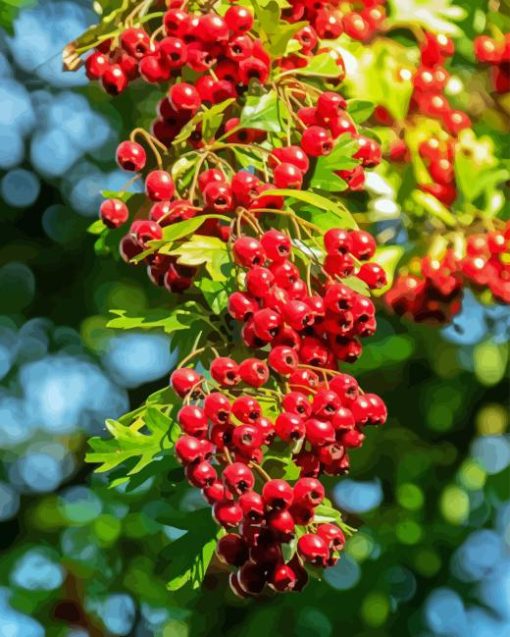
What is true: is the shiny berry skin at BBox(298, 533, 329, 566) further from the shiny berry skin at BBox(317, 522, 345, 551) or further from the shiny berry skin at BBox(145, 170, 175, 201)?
the shiny berry skin at BBox(145, 170, 175, 201)

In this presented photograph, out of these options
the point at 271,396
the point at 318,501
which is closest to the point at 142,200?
the point at 271,396

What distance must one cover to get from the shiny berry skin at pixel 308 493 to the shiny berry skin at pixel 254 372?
0.16 m

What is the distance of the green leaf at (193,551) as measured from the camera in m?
2.10

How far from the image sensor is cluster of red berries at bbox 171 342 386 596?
1.85m

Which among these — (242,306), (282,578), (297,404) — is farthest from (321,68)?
(282,578)

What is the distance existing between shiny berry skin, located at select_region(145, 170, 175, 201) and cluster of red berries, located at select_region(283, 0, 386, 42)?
1.41 ft

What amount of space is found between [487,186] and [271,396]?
94 cm

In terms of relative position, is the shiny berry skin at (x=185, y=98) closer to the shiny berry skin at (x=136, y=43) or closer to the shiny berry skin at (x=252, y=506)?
the shiny berry skin at (x=136, y=43)

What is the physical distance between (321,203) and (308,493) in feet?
1.45

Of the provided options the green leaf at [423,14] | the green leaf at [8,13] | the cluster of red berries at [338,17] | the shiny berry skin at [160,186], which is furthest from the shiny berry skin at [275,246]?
the green leaf at [8,13]

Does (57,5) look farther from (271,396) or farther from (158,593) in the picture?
(271,396)

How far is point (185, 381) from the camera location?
1964 millimetres

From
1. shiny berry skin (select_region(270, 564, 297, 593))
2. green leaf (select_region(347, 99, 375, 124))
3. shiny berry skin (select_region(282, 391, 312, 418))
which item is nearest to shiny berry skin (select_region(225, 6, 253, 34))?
green leaf (select_region(347, 99, 375, 124))

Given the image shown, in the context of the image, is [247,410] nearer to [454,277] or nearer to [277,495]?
[277,495]
